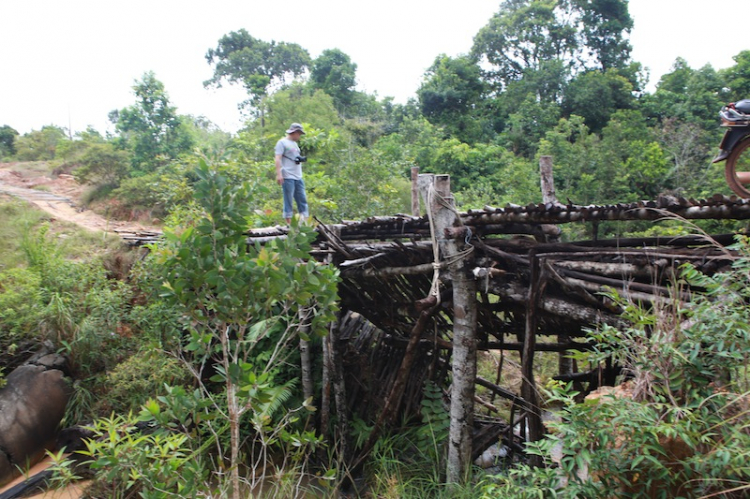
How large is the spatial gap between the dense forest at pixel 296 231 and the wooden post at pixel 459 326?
0.29 m

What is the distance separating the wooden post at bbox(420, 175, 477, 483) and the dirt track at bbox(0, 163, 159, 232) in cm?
830

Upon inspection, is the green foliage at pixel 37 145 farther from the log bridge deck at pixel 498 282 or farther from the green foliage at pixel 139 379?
the log bridge deck at pixel 498 282

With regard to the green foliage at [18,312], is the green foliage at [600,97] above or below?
above

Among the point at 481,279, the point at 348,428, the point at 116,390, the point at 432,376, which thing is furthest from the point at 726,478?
the point at 116,390

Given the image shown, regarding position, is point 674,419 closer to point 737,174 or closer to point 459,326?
point 459,326

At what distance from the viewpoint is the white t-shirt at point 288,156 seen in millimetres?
6090

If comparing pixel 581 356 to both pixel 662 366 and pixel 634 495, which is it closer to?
pixel 662 366

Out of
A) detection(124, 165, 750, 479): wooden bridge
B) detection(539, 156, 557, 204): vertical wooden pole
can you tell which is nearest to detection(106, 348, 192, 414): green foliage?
detection(124, 165, 750, 479): wooden bridge

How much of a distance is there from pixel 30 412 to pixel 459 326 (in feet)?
20.6

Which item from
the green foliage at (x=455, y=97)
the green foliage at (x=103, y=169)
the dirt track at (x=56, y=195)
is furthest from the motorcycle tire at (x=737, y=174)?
the green foliage at (x=455, y=97)

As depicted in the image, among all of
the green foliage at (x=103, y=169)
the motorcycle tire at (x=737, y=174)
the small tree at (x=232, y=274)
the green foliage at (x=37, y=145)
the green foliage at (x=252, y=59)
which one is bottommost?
the small tree at (x=232, y=274)

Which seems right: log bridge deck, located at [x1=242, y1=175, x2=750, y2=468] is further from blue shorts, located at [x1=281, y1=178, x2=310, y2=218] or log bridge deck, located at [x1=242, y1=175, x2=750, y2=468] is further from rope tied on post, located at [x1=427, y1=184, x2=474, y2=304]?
blue shorts, located at [x1=281, y1=178, x2=310, y2=218]

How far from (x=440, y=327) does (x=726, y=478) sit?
3224 millimetres

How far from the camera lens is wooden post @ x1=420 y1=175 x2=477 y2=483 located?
3809mm
